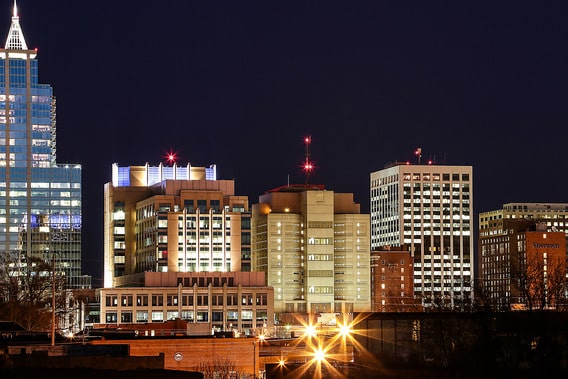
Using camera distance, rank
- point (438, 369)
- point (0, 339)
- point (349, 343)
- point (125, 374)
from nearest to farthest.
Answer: point (125, 374) < point (438, 369) < point (0, 339) < point (349, 343)

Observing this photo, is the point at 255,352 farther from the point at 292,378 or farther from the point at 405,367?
the point at 405,367

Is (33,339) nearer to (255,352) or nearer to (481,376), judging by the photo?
(255,352)

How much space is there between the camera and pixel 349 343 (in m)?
129

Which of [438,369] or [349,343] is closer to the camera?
[438,369]

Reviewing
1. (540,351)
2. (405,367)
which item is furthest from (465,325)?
(540,351)

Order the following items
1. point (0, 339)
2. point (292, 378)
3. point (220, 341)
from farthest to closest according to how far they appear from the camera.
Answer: point (220, 341) → point (292, 378) → point (0, 339)

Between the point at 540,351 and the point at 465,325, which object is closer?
the point at 540,351

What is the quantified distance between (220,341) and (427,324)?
19196mm

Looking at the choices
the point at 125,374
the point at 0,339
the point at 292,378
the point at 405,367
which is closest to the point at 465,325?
the point at 405,367

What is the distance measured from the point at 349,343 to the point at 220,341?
18316 millimetres

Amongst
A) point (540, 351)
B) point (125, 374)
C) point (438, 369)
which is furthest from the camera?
point (438, 369)

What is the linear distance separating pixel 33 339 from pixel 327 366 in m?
23.5

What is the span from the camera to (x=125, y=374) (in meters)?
78.4

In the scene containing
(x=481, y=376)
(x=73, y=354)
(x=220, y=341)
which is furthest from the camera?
(x=220, y=341)
